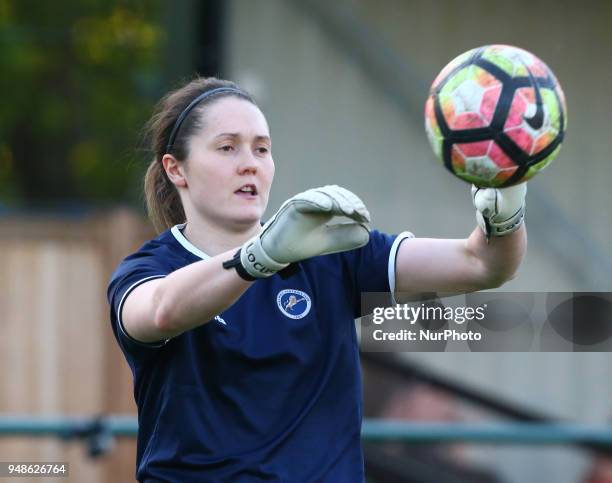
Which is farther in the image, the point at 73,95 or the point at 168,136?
the point at 73,95

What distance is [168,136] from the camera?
354cm

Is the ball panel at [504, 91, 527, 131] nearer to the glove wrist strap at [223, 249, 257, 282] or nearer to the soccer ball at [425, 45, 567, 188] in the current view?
the soccer ball at [425, 45, 567, 188]

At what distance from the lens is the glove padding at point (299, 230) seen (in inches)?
109

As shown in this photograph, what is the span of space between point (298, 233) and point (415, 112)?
538 centimetres

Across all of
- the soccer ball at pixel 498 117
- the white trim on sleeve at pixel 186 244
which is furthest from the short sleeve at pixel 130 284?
the soccer ball at pixel 498 117

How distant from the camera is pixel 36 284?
299 inches

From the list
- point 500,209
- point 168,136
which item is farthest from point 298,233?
point 168,136

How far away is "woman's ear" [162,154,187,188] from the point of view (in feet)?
11.3

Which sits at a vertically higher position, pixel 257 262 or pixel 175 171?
pixel 175 171

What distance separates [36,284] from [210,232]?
15.0ft

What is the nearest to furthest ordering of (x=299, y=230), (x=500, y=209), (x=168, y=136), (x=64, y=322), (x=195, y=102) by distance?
(x=299, y=230) < (x=500, y=209) < (x=195, y=102) < (x=168, y=136) < (x=64, y=322)

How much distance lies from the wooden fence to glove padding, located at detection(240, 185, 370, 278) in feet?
15.8

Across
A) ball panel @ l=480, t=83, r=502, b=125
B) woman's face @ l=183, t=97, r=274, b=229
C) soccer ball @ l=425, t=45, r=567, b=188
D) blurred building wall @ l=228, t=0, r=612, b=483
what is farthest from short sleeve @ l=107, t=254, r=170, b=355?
blurred building wall @ l=228, t=0, r=612, b=483

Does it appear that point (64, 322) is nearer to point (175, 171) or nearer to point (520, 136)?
point (175, 171)
